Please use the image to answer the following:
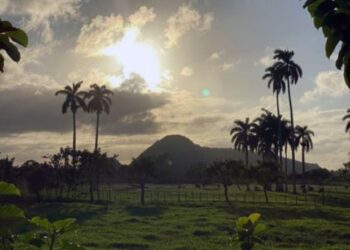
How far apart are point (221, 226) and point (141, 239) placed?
958cm

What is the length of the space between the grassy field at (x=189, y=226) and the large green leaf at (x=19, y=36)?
19.4m

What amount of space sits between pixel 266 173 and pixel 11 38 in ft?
257

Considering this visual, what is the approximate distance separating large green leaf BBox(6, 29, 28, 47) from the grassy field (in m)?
19.4

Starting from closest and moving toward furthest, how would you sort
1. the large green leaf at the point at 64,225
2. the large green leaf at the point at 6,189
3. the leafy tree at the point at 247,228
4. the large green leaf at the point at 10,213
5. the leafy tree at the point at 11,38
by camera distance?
the large green leaf at the point at 10,213 → the large green leaf at the point at 6,189 → the large green leaf at the point at 64,225 → the leafy tree at the point at 11,38 → the leafy tree at the point at 247,228

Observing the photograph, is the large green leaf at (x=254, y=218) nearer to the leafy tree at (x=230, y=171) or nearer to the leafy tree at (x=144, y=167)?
the leafy tree at (x=230, y=171)

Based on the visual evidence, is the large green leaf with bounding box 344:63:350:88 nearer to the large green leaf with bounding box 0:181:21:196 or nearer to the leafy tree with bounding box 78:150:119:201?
the large green leaf with bounding box 0:181:21:196

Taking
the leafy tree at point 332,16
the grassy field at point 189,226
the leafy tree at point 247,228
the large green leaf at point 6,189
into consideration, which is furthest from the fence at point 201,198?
the large green leaf at point 6,189

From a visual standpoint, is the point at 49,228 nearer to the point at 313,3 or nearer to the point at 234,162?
the point at 313,3

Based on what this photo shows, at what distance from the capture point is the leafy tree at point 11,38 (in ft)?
25.0

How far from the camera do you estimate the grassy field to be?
37312mm

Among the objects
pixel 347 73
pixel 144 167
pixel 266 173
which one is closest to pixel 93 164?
pixel 144 167

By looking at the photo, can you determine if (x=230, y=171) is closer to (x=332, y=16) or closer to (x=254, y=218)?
(x=332, y=16)

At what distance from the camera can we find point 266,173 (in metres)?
84.0

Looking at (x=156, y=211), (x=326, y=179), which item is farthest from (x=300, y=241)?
(x=326, y=179)
